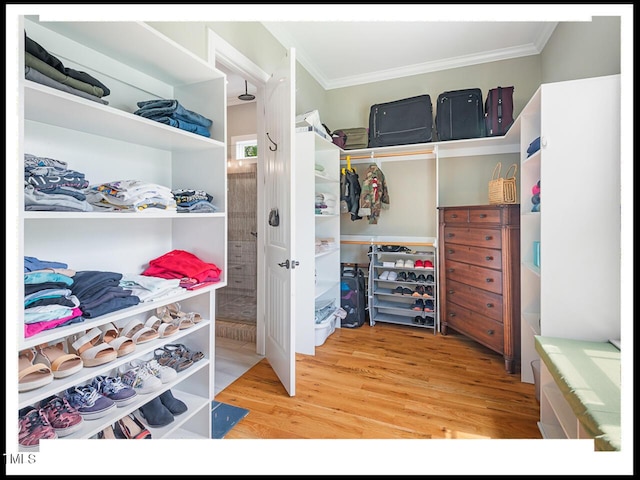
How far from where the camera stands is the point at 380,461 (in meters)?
0.65

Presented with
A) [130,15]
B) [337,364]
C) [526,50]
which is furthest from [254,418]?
[526,50]

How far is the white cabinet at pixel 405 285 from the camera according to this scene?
3057 millimetres

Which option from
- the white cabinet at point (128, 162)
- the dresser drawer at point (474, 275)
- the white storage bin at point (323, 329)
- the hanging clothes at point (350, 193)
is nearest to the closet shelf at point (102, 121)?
the white cabinet at point (128, 162)

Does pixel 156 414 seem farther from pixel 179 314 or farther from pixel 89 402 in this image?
pixel 179 314

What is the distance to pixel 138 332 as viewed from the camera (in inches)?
48.6

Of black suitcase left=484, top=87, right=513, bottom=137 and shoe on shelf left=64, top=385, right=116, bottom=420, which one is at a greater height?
black suitcase left=484, top=87, right=513, bottom=137

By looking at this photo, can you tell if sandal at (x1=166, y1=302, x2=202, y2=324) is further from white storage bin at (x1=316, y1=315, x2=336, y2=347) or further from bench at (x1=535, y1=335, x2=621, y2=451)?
bench at (x1=535, y1=335, x2=621, y2=451)

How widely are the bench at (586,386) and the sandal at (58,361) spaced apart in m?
1.57

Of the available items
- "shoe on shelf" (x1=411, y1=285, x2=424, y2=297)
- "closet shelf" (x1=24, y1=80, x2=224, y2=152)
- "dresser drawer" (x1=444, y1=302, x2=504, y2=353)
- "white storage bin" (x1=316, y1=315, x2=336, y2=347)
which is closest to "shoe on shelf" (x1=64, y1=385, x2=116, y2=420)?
"closet shelf" (x1=24, y1=80, x2=224, y2=152)

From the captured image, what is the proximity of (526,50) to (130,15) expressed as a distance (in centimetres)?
347

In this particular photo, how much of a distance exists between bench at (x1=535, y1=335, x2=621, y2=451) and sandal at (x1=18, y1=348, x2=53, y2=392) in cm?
159

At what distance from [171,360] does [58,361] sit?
0.52m

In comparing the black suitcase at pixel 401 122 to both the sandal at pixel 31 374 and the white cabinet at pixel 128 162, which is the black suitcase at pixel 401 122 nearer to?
the white cabinet at pixel 128 162

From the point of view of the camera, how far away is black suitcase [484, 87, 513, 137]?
271 centimetres
